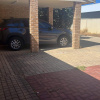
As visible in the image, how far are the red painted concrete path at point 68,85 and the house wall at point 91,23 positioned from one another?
19.3 m

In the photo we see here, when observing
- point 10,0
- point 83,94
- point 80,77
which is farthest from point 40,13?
point 83,94

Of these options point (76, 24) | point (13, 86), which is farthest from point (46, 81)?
point (76, 24)

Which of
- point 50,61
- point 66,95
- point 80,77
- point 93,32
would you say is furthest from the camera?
point 93,32

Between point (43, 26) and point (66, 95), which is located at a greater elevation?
point (43, 26)

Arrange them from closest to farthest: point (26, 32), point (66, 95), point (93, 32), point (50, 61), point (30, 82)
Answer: point (66, 95), point (30, 82), point (50, 61), point (26, 32), point (93, 32)

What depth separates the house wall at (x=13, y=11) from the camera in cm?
1357

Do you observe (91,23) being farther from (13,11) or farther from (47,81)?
(47,81)

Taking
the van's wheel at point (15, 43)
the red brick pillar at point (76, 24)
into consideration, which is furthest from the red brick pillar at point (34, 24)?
the red brick pillar at point (76, 24)

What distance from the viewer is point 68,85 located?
5.20 meters

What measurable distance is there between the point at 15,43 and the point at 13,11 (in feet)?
14.3

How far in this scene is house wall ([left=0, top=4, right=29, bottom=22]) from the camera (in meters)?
13.6

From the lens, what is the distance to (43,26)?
1123 centimetres

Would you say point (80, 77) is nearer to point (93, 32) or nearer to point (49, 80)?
point (49, 80)

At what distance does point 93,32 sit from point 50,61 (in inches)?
738
